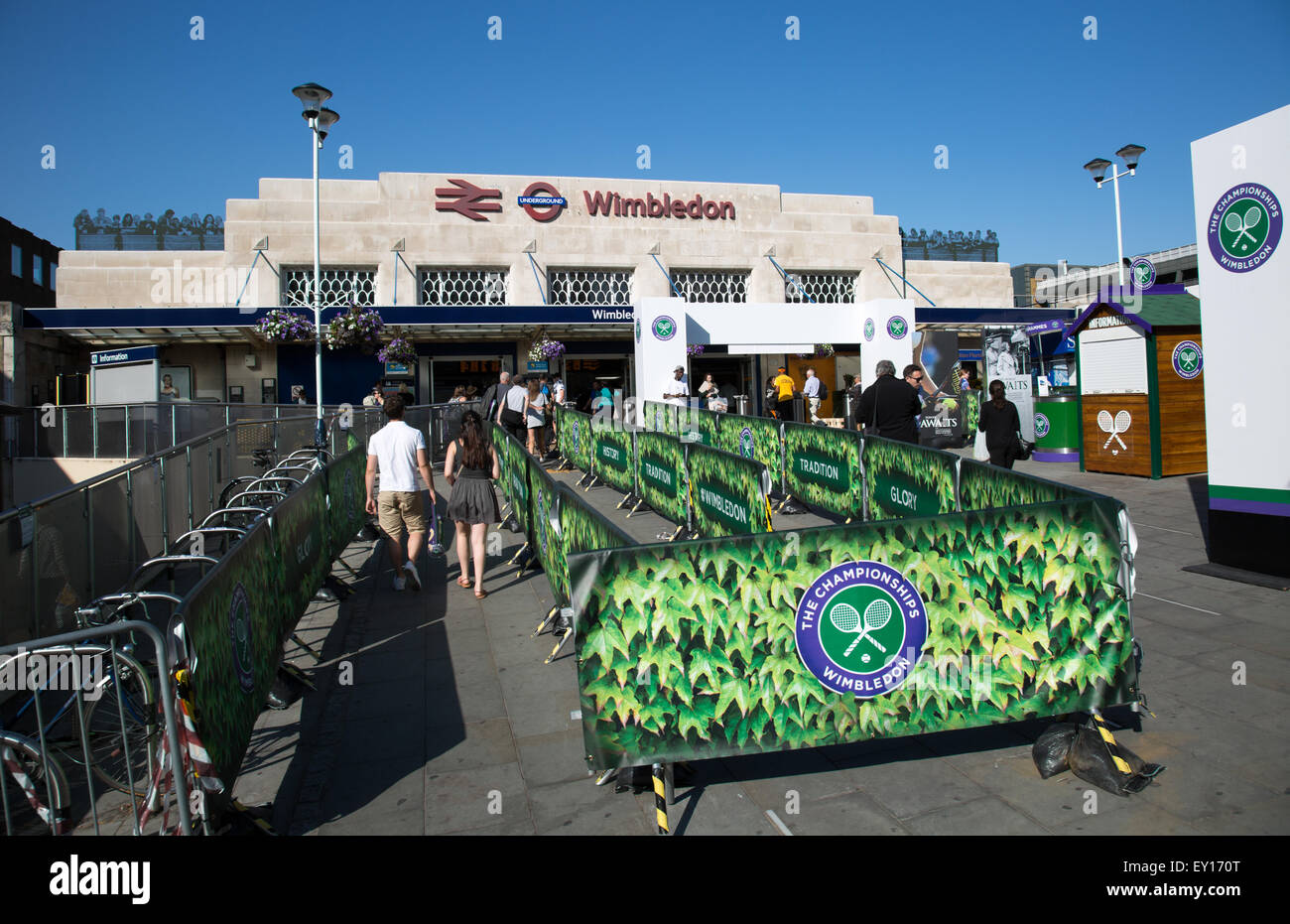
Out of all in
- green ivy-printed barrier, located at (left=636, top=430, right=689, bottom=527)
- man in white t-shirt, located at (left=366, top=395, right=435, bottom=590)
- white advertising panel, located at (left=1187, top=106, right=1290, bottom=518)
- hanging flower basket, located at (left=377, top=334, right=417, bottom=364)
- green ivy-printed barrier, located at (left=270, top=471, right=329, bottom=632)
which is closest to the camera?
green ivy-printed barrier, located at (left=270, top=471, right=329, bottom=632)

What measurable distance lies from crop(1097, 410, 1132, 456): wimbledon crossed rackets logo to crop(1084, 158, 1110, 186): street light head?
56.8ft

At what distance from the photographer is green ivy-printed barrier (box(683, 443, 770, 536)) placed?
24.3ft

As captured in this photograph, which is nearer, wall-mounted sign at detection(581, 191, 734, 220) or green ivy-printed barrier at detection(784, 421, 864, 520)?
green ivy-printed barrier at detection(784, 421, 864, 520)

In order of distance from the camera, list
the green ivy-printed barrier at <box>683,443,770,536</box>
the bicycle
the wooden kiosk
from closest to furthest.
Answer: the bicycle → the green ivy-printed barrier at <box>683,443,770,536</box> → the wooden kiosk

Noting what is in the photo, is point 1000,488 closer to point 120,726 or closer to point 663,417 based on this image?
point 120,726

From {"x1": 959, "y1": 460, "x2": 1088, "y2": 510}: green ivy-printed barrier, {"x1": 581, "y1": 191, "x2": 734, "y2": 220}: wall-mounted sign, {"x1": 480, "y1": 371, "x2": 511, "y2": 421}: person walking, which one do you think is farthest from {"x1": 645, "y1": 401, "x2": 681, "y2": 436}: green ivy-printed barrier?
{"x1": 581, "y1": 191, "x2": 734, "y2": 220}: wall-mounted sign

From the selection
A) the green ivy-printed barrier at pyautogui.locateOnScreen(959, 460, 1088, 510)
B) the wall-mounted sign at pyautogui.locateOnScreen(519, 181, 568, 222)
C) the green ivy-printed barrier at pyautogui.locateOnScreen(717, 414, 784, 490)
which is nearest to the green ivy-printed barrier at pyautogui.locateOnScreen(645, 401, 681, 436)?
the green ivy-printed barrier at pyautogui.locateOnScreen(717, 414, 784, 490)

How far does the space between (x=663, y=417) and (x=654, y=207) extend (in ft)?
54.2

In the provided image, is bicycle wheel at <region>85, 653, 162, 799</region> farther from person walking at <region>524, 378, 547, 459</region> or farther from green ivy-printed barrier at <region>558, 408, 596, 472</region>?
person walking at <region>524, 378, 547, 459</region>

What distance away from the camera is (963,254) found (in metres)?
34.9

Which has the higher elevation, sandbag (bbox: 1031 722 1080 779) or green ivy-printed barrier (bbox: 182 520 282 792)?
green ivy-printed barrier (bbox: 182 520 282 792)

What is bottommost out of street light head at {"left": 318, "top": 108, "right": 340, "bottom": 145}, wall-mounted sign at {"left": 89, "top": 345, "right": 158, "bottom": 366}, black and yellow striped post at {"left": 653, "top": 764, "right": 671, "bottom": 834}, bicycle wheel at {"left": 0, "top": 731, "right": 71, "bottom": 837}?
black and yellow striped post at {"left": 653, "top": 764, "right": 671, "bottom": 834}
